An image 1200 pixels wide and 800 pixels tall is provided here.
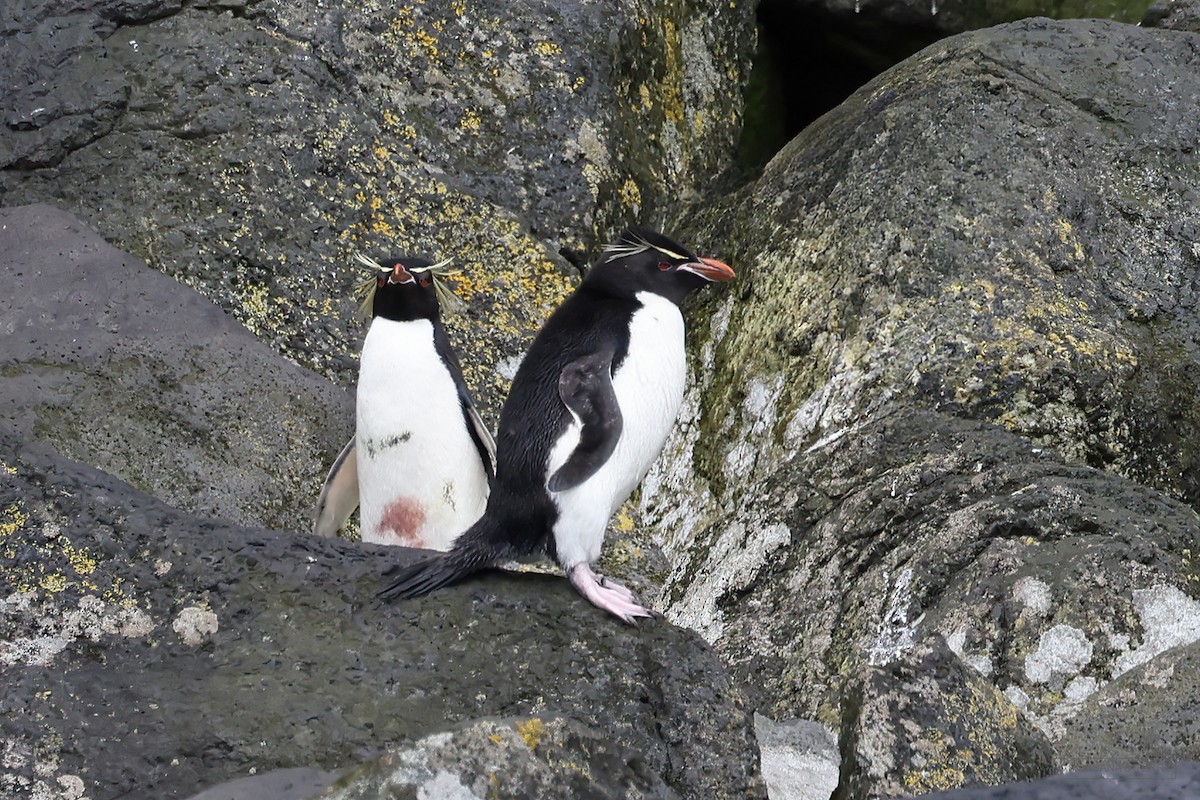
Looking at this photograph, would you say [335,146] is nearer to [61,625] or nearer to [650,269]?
[650,269]

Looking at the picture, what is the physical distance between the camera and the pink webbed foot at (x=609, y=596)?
3.31 meters

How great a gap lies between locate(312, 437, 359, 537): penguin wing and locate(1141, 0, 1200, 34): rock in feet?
12.9

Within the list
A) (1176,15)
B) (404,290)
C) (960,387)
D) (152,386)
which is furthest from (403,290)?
(1176,15)

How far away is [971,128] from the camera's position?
5.61 meters

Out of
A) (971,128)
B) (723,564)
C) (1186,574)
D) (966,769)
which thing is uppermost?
(971,128)

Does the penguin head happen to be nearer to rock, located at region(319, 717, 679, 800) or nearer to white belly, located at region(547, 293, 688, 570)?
white belly, located at region(547, 293, 688, 570)

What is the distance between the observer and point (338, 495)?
5688mm

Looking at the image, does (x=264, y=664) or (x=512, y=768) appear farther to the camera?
(x=264, y=664)

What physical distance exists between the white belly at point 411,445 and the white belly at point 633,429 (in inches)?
52.6

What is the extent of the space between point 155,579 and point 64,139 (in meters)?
3.60

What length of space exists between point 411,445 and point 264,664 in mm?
2610

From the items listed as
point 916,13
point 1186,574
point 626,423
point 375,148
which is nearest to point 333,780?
point 626,423

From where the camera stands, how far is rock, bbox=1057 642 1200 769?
11.4ft

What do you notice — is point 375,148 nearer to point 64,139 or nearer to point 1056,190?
point 64,139
